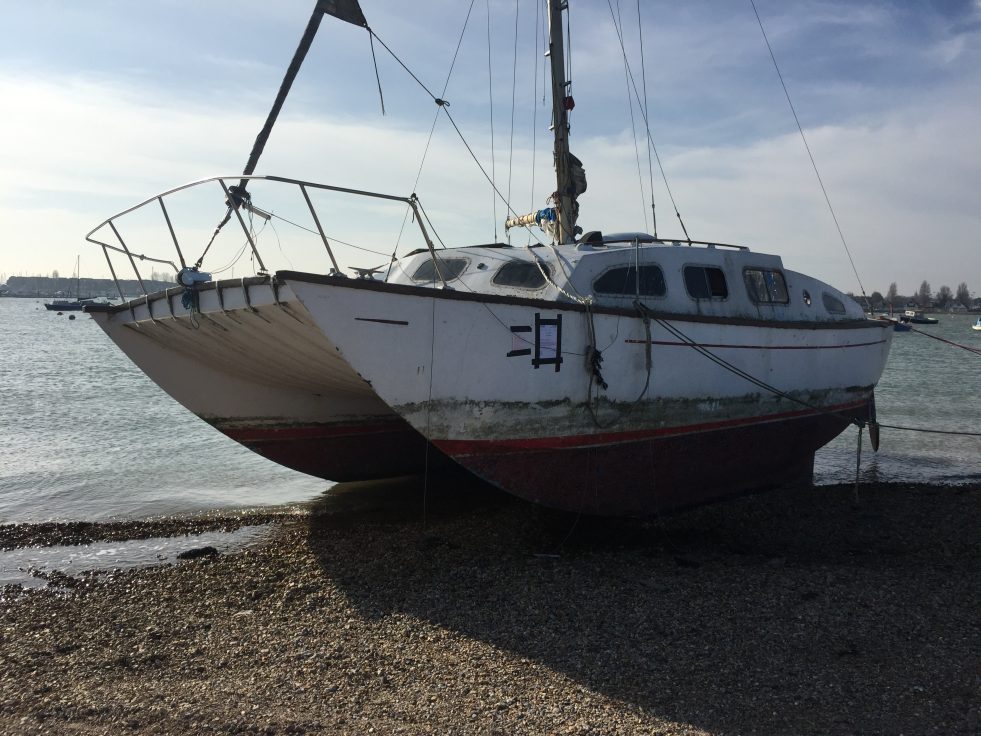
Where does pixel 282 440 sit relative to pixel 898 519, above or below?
above

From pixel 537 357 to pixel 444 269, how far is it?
2.43 metres

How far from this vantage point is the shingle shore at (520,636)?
14.9ft

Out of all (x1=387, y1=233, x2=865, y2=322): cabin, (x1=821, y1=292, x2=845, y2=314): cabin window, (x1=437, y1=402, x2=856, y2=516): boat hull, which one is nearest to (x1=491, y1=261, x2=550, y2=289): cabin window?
(x1=387, y1=233, x2=865, y2=322): cabin

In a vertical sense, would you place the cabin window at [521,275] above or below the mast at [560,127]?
below

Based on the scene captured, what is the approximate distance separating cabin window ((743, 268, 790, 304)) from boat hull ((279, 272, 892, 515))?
18.7 inches

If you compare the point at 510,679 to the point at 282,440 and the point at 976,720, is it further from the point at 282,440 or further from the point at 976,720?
the point at 282,440

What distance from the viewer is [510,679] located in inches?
196

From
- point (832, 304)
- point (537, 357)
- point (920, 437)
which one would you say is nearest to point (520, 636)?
point (537, 357)

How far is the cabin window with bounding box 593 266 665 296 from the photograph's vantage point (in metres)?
8.27

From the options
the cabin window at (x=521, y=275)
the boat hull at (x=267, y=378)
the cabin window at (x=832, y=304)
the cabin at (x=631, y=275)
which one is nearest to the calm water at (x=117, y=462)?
the boat hull at (x=267, y=378)

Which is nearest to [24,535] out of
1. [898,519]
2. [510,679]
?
[510,679]

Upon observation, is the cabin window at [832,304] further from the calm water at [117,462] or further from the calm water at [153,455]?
the calm water at [117,462]

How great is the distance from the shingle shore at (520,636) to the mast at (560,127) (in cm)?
465

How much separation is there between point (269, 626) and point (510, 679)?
2.09 m
